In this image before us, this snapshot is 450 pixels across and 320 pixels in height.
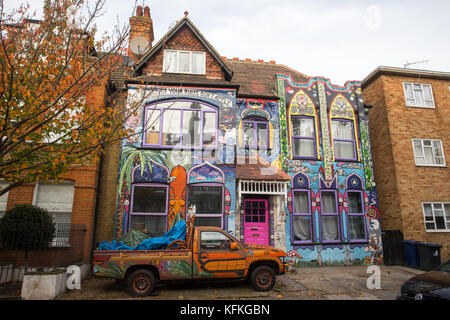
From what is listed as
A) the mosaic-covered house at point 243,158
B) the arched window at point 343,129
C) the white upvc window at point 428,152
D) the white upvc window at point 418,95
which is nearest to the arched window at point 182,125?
the mosaic-covered house at point 243,158

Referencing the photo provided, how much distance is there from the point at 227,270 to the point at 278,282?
2249mm

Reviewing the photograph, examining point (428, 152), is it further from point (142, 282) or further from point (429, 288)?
point (142, 282)

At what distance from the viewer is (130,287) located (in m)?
7.02

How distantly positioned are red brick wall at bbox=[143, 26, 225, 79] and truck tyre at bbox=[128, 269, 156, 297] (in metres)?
9.02

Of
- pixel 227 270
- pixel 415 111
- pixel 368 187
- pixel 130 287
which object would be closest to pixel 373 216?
pixel 368 187

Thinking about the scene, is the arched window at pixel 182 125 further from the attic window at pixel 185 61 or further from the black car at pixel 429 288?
the black car at pixel 429 288

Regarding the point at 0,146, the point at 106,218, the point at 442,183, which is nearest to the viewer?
the point at 0,146

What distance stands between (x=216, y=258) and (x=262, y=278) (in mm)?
1454

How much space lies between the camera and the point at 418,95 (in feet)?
49.3

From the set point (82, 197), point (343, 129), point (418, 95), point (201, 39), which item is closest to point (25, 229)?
point (82, 197)

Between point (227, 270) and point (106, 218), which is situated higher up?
point (106, 218)

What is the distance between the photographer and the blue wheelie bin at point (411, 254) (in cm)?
1155

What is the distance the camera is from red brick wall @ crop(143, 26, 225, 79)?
498 inches

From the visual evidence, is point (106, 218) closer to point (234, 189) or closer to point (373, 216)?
point (234, 189)
